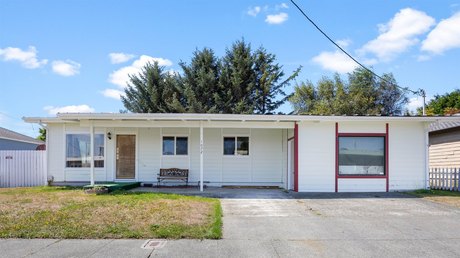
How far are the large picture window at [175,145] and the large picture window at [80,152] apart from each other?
8.39ft

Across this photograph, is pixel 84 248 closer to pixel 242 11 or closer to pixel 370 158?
pixel 242 11

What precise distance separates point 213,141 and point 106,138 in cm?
432

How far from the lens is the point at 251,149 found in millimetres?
15789

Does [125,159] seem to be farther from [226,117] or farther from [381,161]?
[381,161]

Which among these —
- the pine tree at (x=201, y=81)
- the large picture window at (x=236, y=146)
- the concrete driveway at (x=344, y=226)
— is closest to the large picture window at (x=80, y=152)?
the large picture window at (x=236, y=146)

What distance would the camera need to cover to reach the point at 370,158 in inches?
540

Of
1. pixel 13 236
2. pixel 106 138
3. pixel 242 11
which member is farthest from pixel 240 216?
pixel 106 138

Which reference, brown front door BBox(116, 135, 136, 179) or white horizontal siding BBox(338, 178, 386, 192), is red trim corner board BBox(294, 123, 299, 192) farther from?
brown front door BBox(116, 135, 136, 179)

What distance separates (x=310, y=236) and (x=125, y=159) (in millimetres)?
10436

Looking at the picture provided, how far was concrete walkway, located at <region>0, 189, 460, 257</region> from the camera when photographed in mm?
5992

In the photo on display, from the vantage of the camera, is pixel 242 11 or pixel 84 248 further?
pixel 242 11

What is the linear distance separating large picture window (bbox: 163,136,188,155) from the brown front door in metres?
1.29

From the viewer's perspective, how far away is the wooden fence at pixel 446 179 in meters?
14.2

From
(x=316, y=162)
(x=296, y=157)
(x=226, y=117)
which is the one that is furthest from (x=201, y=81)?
(x=316, y=162)
